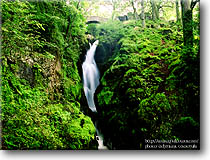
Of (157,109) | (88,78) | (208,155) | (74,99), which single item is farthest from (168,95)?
(88,78)

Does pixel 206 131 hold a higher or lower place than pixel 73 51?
lower

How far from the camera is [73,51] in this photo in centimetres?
432

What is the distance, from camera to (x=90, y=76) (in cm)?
516

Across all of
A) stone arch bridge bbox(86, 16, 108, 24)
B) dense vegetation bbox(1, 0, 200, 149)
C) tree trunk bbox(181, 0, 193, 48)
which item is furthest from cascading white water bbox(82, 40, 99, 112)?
tree trunk bbox(181, 0, 193, 48)

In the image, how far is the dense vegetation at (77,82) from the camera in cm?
232

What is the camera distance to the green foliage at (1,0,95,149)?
7.34 feet

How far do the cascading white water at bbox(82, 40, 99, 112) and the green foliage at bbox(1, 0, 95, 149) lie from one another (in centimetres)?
85

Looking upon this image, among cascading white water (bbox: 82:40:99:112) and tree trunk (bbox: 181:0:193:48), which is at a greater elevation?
tree trunk (bbox: 181:0:193:48)

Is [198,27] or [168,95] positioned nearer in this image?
[198,27]

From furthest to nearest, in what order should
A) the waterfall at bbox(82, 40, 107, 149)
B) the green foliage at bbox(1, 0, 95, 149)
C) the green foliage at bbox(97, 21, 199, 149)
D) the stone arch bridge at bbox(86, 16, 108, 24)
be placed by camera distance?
the waterfall at bbox(82, 40, 107, 149) < the stone arch bridge at bbox(86, 16, 108, 24) < the green foliage at bbox(97, 21, 199, 149) < the green foliage at bbox(1, 0, 95, 149)

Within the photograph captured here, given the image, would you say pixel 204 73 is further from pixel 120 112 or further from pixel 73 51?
pixel 73 51

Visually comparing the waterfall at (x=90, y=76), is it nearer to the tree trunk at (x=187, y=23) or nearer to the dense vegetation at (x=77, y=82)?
the dense vegetation at (x=77, y=82)

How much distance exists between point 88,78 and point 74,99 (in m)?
1.46

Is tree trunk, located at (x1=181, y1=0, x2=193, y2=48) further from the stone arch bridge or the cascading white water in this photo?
the cascading white water
